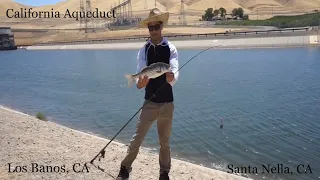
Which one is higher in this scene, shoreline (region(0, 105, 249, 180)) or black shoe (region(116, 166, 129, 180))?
black shoe (region(116, 166, 129, 180))

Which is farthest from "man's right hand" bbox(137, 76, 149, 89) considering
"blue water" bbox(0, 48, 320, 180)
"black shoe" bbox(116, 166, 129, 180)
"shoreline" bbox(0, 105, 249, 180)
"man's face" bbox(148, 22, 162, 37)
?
"blue water" bbox(0, 48, 320, 180)

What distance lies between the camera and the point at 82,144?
31.0ft

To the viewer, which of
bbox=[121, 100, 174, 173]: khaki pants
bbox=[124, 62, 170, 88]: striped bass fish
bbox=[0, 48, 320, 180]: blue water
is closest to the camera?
bbox=[124, 62, 170, 88]: striped bass fish

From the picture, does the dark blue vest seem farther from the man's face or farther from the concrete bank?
the concrete bank

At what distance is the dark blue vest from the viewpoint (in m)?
5.71

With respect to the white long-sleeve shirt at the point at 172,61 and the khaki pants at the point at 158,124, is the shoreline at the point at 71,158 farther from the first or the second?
the white long-sleeve shirt at the point at 172,61

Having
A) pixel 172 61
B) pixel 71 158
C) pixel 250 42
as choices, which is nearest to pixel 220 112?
pixel 71 158

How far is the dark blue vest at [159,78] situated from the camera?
18.7 ft

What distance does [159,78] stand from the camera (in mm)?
5809

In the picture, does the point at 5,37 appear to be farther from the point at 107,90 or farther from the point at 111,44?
the point at 107,90

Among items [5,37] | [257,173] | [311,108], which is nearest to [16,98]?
[311,108]

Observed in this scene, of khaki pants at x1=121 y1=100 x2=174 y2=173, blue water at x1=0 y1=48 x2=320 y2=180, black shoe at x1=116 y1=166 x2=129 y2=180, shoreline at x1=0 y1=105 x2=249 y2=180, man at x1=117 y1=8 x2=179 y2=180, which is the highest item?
man at x1=117 y1=8 x2=179 y2=180

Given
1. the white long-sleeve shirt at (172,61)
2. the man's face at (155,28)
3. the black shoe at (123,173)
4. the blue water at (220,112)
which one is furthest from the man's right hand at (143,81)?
the blue water at (220,112)

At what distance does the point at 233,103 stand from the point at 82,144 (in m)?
11.1
